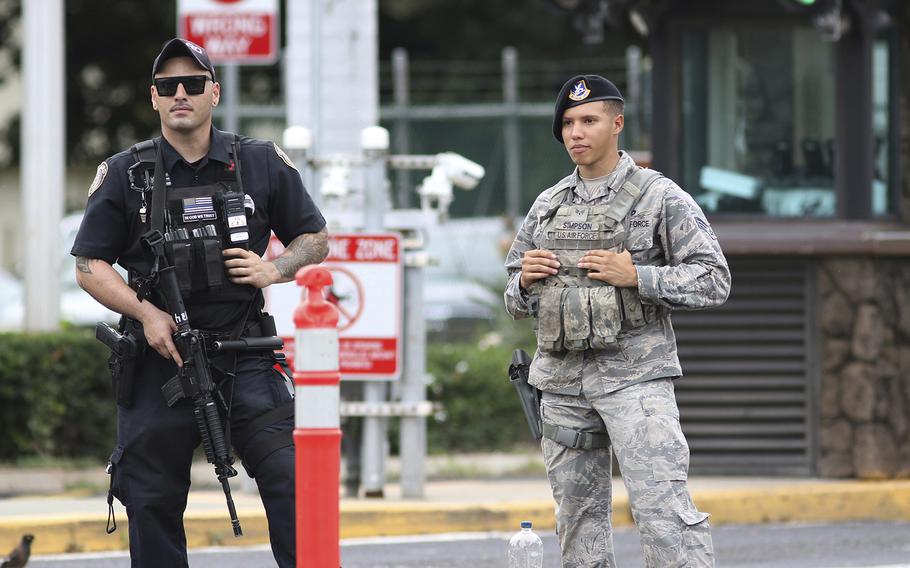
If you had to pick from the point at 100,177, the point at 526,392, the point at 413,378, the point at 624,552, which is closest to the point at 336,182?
the point at 413,378

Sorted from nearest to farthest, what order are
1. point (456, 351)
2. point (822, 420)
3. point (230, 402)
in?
point (230, 402) → point (822, 420) → point (456, 351)

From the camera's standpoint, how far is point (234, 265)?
504 centimetres

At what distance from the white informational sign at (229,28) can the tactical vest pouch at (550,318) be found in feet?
14.3

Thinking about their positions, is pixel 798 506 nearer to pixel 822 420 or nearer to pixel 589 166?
pixel 822 420

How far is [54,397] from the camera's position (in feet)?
33.6

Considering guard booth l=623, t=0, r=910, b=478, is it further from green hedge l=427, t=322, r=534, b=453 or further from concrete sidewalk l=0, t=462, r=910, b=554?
green hedge l=427, t=322, r=534, b=453

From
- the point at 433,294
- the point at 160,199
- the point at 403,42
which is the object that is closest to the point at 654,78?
the point at 160,199

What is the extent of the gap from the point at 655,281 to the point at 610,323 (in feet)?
0.63

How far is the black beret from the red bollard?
4.02 feet

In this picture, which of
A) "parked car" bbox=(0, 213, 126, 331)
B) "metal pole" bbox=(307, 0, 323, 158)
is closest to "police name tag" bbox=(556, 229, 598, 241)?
"metal pole" bbox=(307, 0, 323, 158)

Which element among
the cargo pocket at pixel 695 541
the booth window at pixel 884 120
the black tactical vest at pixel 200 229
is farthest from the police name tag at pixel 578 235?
the booth window at pixel 884 120

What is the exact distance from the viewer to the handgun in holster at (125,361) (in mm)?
5004

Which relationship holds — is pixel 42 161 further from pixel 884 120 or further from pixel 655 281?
pixel 655 281

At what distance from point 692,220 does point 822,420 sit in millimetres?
4463
